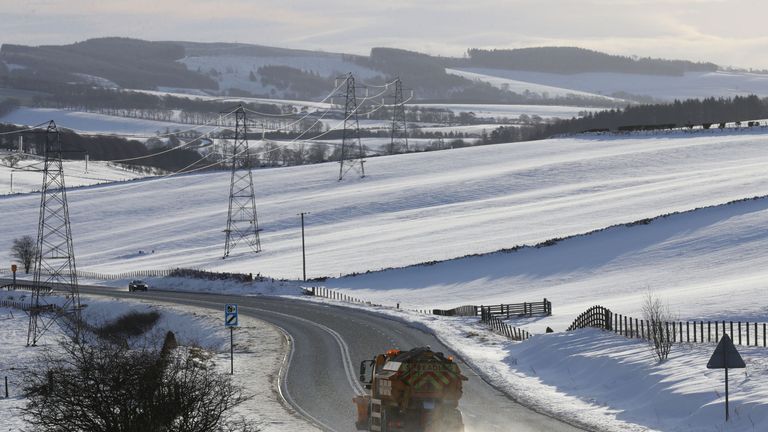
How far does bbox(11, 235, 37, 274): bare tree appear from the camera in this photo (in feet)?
408

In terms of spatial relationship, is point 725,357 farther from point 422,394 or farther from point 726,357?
point 422,394

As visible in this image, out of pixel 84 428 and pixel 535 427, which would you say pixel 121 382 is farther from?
pixel 535 427

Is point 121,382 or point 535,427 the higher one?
point 121,382

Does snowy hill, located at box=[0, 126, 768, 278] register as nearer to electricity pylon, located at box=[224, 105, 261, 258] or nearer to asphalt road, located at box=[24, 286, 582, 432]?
electricity pylon, located at box=[224, 105, 261, 258]

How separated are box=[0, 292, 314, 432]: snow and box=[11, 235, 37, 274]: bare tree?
26.8 meters

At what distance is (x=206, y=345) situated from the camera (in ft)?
193

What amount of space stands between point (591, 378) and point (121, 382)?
19.7 metres

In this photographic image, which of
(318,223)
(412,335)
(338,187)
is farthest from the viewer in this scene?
(338,187)

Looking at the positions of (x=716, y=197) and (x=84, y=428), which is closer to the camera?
(x=84, y=428)

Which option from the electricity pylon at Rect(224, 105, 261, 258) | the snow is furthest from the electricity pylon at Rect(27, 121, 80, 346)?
the electricity pylon at Rect(224, 105, 261, 258)

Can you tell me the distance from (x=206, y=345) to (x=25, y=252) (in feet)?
239

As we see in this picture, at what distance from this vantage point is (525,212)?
112 m

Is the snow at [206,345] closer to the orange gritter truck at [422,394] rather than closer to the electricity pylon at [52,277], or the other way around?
the electricity pylon at [52,277]

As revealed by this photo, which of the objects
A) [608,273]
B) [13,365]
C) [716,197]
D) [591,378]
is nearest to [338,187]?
[716,197]
